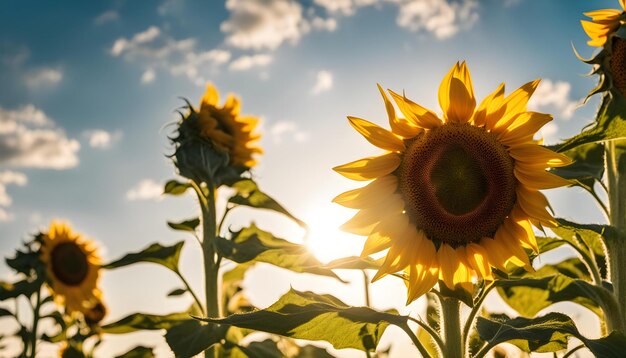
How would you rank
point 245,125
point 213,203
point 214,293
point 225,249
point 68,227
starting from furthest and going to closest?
point 68,227 < point 245,125 < point 213,203 < point 214,293 < point 225,249

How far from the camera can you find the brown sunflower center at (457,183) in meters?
2.34

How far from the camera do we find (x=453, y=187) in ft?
7.91

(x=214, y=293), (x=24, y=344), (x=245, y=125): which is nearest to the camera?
(x=214, y=293)

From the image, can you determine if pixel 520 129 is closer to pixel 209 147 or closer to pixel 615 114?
pixel 615 114

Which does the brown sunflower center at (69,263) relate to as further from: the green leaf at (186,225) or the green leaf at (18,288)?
the green leaf at (186,225)

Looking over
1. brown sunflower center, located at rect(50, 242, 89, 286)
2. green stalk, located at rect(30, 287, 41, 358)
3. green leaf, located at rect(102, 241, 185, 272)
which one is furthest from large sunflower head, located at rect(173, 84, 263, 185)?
brown sunflower center, located at rect(50, 242, 89, 286)

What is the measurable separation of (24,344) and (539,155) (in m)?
6.07

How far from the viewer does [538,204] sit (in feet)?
7.31

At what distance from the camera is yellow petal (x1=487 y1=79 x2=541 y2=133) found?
2.16 m

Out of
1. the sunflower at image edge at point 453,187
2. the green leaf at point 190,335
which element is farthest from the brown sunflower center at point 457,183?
the green leaf at point 190,335

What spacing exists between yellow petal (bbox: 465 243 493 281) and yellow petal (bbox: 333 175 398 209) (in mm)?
367

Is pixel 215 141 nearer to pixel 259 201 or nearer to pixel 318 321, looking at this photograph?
pixel 259 201

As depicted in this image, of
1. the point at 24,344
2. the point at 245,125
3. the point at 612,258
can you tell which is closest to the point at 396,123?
the point at 612,258

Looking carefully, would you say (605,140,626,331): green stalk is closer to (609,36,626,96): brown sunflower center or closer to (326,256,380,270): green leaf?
(609,36,626,96): brown sunflower center
